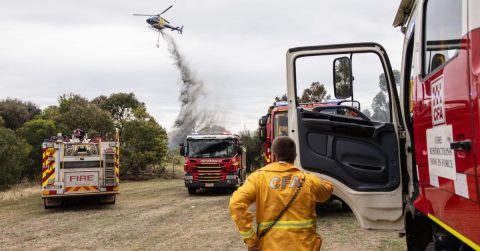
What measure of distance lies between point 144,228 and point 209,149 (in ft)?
27.9

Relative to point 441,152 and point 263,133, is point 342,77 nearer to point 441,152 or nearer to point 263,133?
point 441,152

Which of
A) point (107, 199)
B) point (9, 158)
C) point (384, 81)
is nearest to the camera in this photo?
point (384, 81)

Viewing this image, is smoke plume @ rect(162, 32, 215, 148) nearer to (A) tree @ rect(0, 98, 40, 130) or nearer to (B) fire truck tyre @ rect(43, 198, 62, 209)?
(A) tree @ rect(0, 98, 40, 130)

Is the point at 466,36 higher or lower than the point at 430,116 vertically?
higher

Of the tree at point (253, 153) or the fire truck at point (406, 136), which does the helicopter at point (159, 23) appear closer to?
the tree at point (253, 153)

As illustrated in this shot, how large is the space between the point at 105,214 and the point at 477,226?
12782 millimetres

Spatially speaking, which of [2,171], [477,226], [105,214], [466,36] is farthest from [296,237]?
[2,171]

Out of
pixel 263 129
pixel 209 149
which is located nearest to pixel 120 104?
pixel 209 149

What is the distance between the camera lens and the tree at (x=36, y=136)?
100.0ft

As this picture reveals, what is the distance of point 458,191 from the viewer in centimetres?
258

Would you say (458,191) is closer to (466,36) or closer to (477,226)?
(477,226)

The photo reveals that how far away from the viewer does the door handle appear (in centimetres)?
236

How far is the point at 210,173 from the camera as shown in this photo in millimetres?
18938

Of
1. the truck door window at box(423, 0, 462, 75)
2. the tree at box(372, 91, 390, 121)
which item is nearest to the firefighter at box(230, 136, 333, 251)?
the truck door window at box(423, 0, 462, 75)
